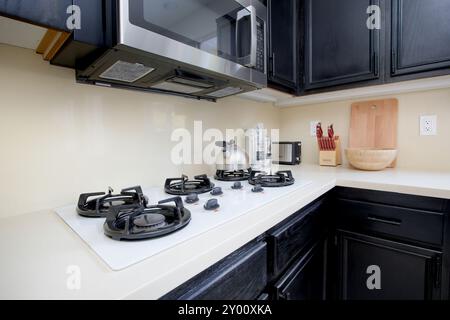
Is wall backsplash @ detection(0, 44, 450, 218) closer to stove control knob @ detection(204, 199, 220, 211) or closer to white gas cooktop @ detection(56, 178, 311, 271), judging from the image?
white gas cooktop @ detection(56, 178, 311, 271)

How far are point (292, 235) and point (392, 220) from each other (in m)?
0.54

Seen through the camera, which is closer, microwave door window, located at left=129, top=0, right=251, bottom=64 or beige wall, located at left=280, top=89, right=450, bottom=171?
microwave door window, located at left=129, top=0, right=251, bottom=64

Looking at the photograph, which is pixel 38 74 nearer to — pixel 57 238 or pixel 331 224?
pixel 57 238

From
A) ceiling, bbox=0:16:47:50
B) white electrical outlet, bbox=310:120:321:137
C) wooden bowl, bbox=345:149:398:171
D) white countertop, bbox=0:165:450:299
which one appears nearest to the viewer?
white countertop, bbox=0:165:450:299

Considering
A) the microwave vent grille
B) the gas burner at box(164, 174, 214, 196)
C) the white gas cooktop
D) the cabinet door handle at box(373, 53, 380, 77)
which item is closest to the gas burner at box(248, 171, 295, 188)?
the white gas cooktop

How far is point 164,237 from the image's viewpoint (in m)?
0.51

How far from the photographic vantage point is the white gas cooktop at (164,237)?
437 millimetres

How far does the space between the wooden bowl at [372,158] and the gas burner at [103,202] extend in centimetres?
117

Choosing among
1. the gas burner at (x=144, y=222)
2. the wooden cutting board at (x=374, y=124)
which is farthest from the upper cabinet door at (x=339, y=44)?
the gas burner at (x=144, y=222)

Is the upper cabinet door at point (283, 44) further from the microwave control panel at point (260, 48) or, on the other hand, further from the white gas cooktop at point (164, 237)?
the white gas cooktop at point (164, 237)

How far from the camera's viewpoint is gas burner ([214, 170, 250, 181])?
1158 mm

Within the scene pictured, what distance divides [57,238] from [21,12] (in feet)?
1.55

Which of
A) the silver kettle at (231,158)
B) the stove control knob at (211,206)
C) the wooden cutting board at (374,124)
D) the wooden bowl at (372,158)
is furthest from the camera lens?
the wooden cutting board at (374,124)

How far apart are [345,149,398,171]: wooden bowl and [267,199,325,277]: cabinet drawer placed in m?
0.48
